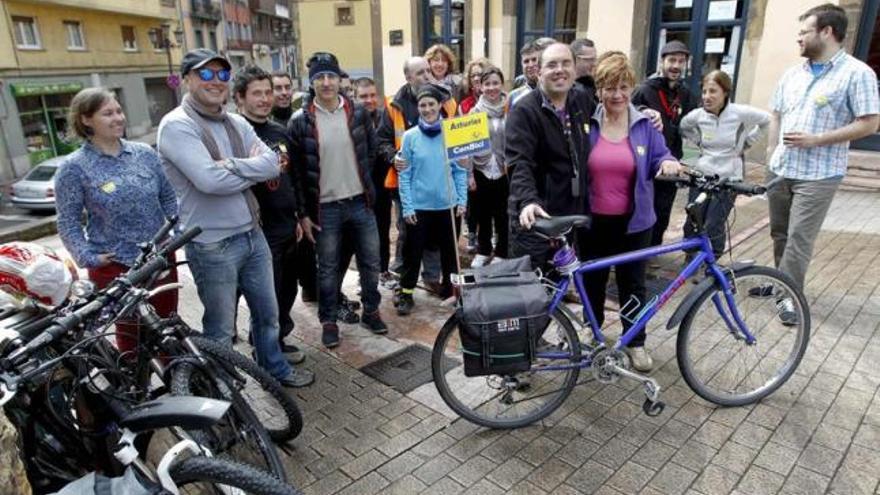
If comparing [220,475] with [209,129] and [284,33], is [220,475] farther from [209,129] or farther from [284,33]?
[284,33]

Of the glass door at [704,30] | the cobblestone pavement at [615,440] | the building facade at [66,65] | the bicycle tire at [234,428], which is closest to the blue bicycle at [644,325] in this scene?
the cobblestone pavement at [615,440]

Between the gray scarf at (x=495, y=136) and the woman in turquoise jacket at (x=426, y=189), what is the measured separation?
0.48m

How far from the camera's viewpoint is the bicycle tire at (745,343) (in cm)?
317

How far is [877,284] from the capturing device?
15.9 ft

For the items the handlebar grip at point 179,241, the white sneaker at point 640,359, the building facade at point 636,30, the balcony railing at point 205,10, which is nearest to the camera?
the handlebar grip at point 179,241

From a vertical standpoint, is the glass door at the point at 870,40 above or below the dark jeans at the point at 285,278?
above

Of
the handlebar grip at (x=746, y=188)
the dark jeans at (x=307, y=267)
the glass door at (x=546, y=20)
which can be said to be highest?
the glass door at (x=546, y=20)

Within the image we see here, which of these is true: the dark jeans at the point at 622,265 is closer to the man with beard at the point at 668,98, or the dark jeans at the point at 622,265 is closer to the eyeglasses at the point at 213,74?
the man with beard at the point at 668,98

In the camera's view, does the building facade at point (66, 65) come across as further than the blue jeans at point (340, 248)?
Yes

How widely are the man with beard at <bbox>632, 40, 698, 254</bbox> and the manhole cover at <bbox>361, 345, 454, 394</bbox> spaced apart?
7.34 feet

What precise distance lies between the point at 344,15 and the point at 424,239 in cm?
3258

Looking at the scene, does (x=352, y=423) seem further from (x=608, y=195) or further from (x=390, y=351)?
(x=608, y=195)

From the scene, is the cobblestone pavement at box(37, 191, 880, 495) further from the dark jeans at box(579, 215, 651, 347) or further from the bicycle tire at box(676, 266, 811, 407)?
the dark jeans at box(579, 215, 651, 347)

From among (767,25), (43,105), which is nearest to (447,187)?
(767,25)
